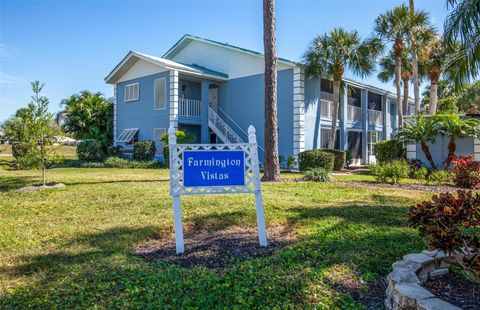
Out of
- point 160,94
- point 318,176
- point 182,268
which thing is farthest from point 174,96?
point 182,268

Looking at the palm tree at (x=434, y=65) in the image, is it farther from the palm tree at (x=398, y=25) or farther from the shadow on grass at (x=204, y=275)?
the shadow on grass at (x=204, y=275)

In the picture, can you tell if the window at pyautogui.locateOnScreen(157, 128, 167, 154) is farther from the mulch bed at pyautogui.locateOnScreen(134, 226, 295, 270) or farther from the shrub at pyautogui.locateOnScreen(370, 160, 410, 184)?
the mulch bed at pyautogui.locateOnScreen(134, 226, 295, 270)

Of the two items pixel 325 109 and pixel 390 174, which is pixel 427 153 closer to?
pixel 390 174

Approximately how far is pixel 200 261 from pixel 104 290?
1.28 m

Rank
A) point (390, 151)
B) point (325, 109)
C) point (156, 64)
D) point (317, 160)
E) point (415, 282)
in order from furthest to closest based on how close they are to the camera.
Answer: point (325, 109) → point (156, 64) → point (390, 151) → point (317, 160) → point (415, 282)

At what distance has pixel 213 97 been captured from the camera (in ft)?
74.9

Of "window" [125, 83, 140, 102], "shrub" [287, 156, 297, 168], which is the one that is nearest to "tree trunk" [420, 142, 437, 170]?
"shrub" [287, 156, 297, 168]

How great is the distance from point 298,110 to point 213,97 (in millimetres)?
5997

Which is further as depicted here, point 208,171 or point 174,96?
point 174,96

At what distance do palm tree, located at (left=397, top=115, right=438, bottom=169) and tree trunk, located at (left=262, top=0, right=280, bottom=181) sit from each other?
22.0ft

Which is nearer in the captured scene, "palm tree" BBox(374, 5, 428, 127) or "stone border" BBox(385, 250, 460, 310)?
"stone border" BBox(385, 250, 460, 310)

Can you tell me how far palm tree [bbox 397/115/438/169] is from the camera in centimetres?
1484

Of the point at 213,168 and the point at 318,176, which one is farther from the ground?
the point at 213,168

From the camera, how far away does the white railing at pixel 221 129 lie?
2008cm
